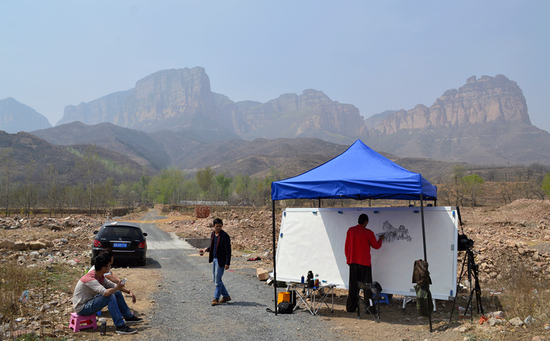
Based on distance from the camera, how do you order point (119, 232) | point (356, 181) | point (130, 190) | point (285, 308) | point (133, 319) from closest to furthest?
1. point (133, 319)
2. point (356, 181)
3. point (285, 308)
4. point (119, 232)
5. point (130, 190)

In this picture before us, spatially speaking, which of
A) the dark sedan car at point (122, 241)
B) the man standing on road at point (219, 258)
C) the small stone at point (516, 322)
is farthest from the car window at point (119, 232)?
the small stone at point (516, 322)

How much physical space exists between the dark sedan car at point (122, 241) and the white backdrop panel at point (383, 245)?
6.64 m

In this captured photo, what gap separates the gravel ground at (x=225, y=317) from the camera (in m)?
5.56

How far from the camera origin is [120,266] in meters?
12.5

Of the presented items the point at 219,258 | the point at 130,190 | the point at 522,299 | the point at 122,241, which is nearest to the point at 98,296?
the point at 219,258

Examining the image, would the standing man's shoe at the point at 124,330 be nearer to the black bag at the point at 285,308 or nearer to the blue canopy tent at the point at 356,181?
the black bag at the point at 285,308

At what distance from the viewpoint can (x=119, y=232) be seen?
484 inches

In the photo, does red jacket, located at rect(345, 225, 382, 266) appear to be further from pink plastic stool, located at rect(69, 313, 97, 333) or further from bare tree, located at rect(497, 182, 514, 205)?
bare tree, located at rect(497, 182, 514, 205)

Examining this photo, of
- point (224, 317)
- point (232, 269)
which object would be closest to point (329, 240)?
point (224, 317)

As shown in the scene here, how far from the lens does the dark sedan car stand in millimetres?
11930

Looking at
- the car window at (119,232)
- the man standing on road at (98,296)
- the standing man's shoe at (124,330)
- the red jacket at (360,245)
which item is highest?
the red jacket at (360,245)

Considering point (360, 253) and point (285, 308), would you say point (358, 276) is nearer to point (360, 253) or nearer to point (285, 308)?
point (360, 253)

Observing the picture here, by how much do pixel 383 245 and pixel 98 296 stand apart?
5.58 metres

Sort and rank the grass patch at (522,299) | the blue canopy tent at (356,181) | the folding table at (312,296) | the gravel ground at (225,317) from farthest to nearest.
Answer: the folding table at (312,296)
the blue canopy tent at (356,181)
the grass patch at (522,299)
the gravel ground at (225,317)
